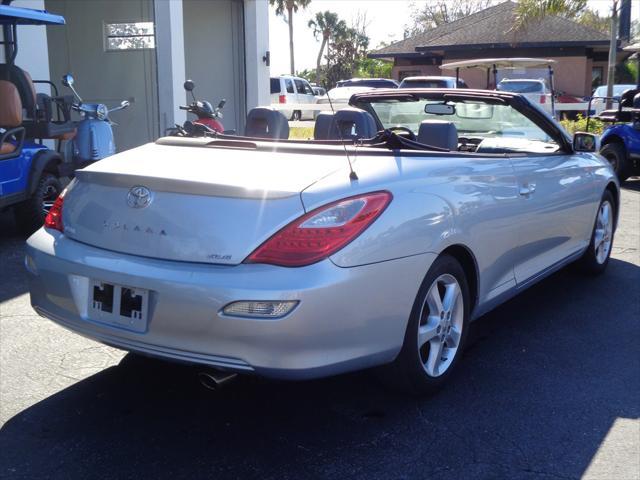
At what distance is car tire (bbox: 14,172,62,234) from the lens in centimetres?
744

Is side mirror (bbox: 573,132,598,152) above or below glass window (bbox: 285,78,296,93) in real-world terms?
below

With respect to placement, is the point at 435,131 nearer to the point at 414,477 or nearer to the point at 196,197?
the point at 196,197

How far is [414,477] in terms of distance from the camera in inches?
120

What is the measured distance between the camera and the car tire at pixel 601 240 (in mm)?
5996

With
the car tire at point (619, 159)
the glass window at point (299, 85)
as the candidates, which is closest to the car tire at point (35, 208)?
the car tire at point (619, 159)

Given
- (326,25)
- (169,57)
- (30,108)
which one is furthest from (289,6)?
(30,108)

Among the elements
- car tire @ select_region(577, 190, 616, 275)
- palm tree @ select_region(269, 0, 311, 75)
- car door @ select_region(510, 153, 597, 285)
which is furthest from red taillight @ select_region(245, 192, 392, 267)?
palm tree @ select_region(269, 0, 311, 75)

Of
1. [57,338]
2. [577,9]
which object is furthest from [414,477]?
[577,9]

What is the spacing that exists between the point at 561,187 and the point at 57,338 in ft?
11.1

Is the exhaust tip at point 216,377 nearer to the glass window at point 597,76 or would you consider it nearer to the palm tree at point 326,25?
the glass window at point 597,76

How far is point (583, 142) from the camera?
5496mm

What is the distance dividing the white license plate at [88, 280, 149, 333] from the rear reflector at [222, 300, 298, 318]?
16.1 inches

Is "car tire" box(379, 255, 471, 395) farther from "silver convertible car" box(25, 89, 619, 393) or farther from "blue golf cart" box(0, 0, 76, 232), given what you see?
"blue golf cart" box(0, 0, 76, 232)

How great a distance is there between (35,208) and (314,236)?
5213 mm
